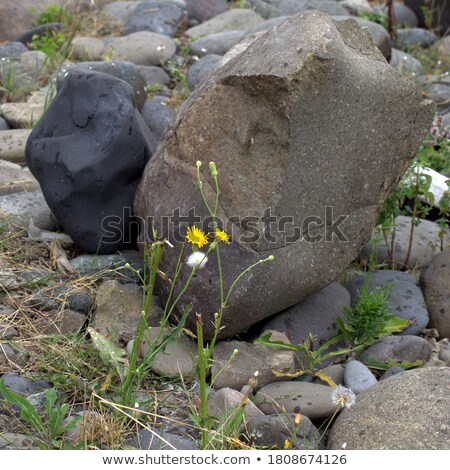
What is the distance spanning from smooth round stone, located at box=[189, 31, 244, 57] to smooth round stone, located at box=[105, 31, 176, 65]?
206mm

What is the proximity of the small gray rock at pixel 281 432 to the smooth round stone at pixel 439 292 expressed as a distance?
1262 millimetres

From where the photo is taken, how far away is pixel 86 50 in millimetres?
6824

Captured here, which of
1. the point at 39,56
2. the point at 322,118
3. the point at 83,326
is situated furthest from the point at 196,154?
the point at 39,56

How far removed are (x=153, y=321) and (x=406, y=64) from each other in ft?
14.3

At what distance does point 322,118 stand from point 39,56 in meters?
3.73

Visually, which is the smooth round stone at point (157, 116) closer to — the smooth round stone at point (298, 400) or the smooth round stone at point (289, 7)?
the smooth round stone at point (298, 400)

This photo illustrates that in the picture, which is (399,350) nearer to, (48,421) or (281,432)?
(281,432)

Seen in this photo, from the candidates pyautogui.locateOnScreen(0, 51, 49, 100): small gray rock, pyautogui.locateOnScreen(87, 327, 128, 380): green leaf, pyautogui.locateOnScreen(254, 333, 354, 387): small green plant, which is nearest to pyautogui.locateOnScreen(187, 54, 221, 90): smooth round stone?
pyautogui.locateOnScreen(0, 51, 49, 100): small gray rock

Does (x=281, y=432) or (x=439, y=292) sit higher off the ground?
(x=281, y=432)

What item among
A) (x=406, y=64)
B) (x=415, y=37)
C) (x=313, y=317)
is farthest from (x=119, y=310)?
(x=415, y=37)

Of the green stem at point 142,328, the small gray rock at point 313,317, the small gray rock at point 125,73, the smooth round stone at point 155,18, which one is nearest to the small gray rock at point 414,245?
the small gray rock at point 313,317

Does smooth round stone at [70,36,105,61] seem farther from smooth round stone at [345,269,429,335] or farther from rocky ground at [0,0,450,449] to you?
smooth round stone at [345,269,429,335]

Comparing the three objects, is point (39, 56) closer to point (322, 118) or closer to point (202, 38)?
point (202, 38)

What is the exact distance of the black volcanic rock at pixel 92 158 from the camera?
3984 mm
